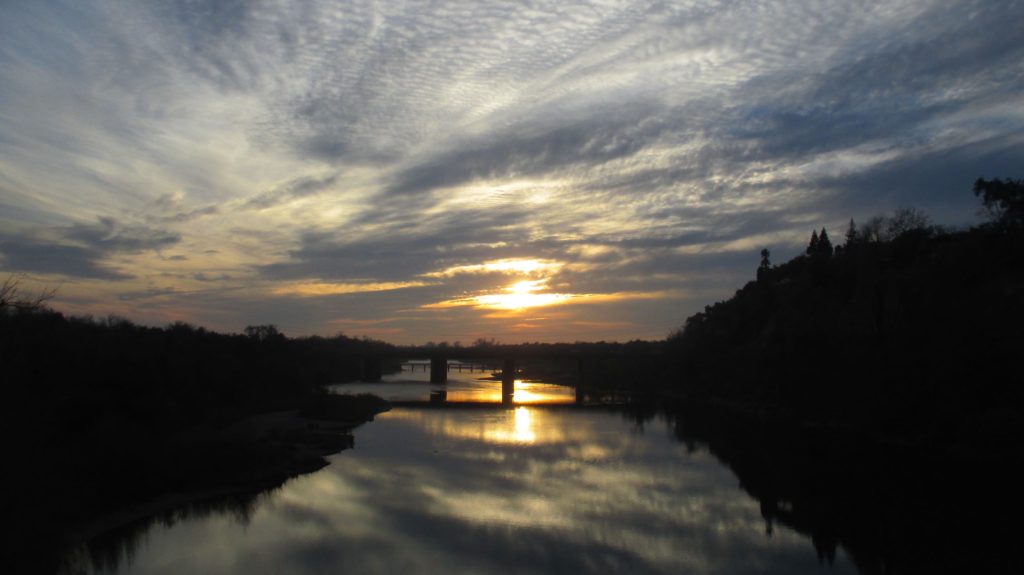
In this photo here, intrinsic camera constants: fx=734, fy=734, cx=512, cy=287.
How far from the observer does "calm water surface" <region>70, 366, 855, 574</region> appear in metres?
23.5

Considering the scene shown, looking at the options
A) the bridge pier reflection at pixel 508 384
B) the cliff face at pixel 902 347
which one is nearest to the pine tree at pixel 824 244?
the cliff face at pixel 902 347

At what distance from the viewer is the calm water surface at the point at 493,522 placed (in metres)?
23.5

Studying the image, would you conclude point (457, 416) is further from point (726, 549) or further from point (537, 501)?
point (726, 549)

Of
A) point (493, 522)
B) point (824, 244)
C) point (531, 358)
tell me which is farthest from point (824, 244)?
point (493, 522)

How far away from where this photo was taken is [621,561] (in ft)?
77.6

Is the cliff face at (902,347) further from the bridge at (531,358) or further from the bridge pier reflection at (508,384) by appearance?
the bridge at (531,358)

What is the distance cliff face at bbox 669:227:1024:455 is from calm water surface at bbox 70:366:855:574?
14.3m

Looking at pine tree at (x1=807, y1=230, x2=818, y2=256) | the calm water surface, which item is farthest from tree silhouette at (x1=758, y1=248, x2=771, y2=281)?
the calm water surface

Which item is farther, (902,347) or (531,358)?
(531,358)

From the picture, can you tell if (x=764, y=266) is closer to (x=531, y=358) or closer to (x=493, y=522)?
(x=531, y=358)

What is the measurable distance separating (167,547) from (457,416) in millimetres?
49198

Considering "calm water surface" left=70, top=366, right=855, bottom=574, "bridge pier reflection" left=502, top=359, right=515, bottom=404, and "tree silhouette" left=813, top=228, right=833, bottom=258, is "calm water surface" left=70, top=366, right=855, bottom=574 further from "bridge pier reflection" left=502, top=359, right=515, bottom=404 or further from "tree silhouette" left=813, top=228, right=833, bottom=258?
"tree silhouette" left=813, top=228, right=833, bottom=258

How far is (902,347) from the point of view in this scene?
51.7m

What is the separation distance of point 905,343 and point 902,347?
1.13ft
